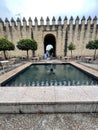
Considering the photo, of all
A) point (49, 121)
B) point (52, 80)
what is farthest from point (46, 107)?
point (52, 80)

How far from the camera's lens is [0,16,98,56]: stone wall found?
14562mm

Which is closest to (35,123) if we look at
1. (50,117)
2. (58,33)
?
(50,117)

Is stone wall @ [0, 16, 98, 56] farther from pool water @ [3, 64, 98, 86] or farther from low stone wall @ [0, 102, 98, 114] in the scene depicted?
low stone wall @ [0, 102, 98, 114]

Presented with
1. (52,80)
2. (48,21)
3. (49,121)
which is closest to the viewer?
(49,121)

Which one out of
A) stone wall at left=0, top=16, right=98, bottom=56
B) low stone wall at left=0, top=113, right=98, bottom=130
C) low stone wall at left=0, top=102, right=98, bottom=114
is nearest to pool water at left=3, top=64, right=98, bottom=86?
low stone wall at left=0, top=102, right=98, bottom=114

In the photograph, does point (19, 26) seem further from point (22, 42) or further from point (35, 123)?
point (35, 123)

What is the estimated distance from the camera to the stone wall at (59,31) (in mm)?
14562

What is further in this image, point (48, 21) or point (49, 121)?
point (48, 21)

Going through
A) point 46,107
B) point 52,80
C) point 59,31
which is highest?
point 59,31

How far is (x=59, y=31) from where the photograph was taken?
15211mm

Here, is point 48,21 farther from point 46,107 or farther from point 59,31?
point 46,107

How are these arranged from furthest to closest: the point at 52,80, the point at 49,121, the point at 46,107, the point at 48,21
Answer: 1. the point at 48,21
2. the point at 52,80
3. the point at 46,107
4. the point at 49,121

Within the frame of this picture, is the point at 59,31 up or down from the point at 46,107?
up

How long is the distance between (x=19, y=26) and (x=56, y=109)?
1572cm
